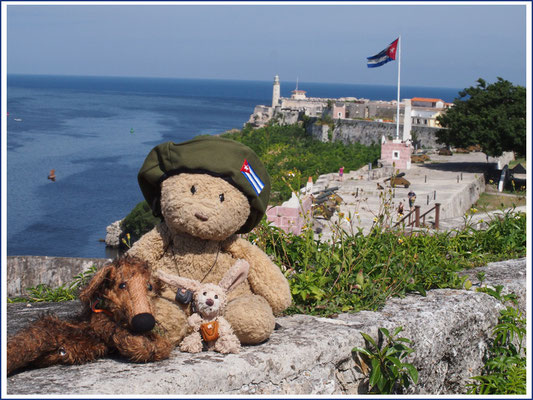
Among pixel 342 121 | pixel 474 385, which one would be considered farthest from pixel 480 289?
pixel 342 121

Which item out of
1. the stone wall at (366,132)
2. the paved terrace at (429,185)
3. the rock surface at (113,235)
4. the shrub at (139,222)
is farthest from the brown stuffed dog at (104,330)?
the stone wall at (366,132)

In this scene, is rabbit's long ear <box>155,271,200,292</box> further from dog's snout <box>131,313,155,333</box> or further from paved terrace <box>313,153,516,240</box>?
paved terrace <box>313,153,516,240</box>

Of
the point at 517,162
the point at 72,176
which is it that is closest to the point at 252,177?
the point at 517,162

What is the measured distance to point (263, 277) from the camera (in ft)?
12.7

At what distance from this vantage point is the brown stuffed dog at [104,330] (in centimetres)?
308

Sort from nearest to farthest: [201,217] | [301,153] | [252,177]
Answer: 1. [201,217]
2. [252,177]
3. [301,153]

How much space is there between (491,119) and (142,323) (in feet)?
99.0

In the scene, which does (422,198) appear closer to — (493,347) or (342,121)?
(493,347)

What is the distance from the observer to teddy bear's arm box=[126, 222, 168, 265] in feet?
12.6

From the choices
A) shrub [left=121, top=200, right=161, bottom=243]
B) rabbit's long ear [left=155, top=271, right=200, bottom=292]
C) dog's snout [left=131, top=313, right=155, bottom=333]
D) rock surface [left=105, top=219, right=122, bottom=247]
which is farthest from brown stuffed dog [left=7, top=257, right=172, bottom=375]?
rock surface [left=105, top=219, right=122, bottom=247]

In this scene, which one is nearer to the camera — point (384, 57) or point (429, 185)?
point (429, 185)

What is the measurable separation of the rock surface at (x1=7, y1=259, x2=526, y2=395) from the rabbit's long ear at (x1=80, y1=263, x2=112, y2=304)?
351 mm

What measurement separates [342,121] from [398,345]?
4724 cm

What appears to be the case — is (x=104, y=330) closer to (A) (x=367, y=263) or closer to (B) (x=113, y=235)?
(A) (x=367, y=263)
